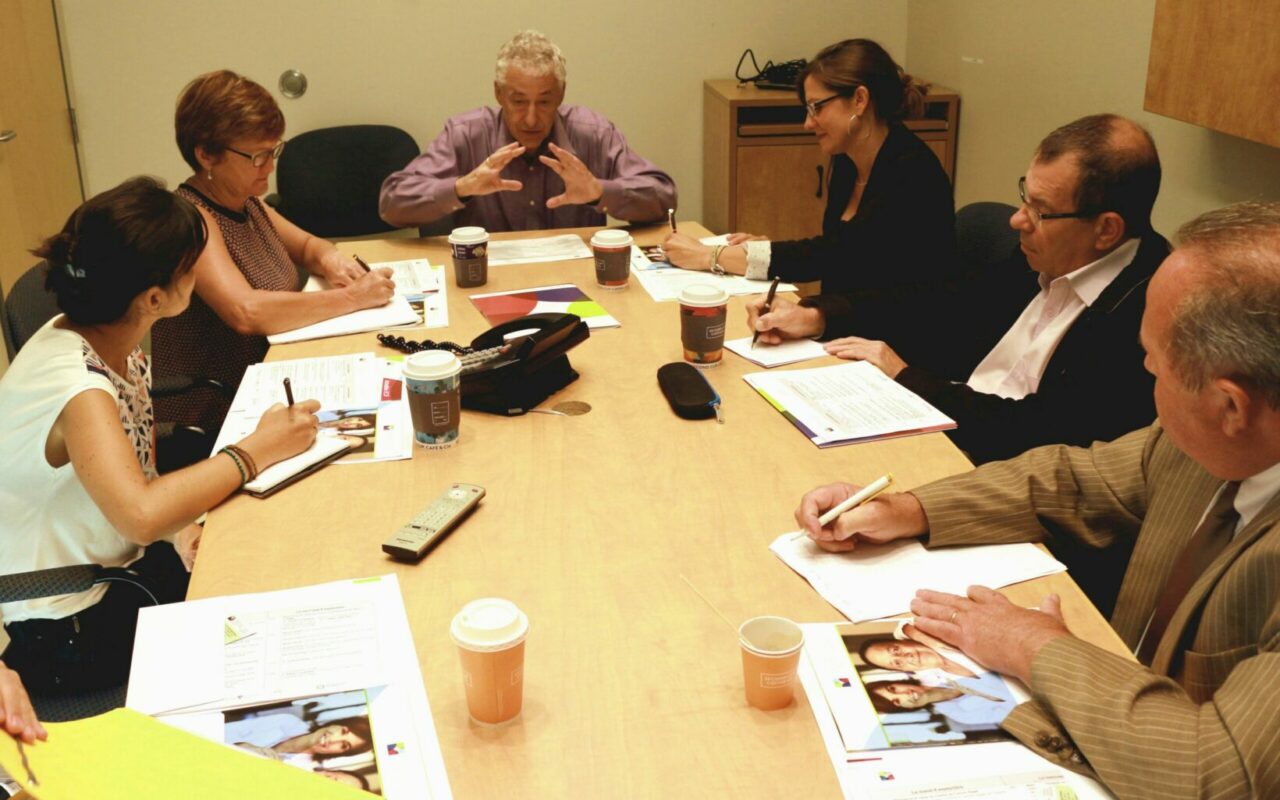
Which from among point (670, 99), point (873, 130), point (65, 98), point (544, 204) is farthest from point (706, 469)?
point (65, 98)

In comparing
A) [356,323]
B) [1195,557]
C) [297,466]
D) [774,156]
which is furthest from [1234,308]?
[774,156]

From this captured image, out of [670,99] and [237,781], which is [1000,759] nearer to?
[237,781]

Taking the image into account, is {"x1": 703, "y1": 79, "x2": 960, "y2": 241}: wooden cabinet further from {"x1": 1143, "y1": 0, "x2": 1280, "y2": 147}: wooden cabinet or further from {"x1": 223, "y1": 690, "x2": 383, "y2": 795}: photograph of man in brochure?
{"x1": 223, "y1": 690, "x2": 383, "y2": 795}: photograph of man in brochure

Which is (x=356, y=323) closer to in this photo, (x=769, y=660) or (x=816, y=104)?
(x=816, y=104)

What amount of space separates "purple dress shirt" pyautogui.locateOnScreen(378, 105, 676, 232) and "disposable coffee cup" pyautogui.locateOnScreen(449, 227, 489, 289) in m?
0.53

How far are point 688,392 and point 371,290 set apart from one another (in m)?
0.92

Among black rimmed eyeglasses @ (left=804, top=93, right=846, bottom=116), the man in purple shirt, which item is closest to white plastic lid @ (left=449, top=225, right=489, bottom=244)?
the man in purple shirt

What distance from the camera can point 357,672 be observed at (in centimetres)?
117

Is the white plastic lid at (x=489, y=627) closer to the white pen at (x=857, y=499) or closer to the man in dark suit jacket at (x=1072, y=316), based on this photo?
the white pen at (x=857, y=499)

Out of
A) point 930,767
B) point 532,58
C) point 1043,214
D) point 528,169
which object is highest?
point 532,58

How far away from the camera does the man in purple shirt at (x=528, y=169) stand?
9.91 feet

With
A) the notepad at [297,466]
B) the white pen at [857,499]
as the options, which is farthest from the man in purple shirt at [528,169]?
the white pen at [857,499]

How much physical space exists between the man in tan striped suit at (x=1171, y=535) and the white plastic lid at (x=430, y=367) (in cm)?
61

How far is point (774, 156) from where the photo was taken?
4.36 meters
